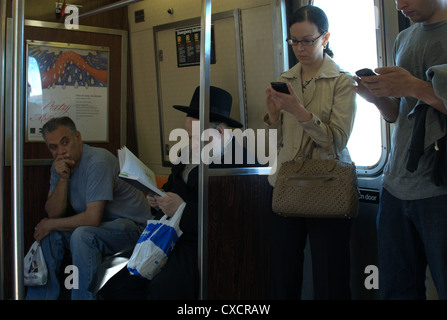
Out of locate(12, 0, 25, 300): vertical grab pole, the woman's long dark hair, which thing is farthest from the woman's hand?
locate(12, 0, 25, 300): vertical grab pole

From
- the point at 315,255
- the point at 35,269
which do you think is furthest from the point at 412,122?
the point at 35,269

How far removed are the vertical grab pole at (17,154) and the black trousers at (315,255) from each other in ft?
4.01

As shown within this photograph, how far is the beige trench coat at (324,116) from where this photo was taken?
2072 mm

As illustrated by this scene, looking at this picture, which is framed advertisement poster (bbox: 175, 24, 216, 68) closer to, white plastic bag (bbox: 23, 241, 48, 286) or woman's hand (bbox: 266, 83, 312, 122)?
woman's hand (bbox: 266, 83, 312, 122)

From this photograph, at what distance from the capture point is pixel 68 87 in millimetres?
3680

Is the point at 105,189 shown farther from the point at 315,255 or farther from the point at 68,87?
the point at 315,255

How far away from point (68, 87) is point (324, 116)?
2348 millimetres

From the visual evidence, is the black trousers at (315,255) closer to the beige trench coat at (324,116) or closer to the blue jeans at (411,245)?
the blue jeans at (411,245)

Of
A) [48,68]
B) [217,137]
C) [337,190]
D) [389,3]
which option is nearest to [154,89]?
[48,68]

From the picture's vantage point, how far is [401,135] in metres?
1.85

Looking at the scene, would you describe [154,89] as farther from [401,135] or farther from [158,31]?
[401,135]

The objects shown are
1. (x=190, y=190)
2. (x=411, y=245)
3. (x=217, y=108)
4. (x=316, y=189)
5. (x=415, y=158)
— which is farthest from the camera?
(x=217, y=108)

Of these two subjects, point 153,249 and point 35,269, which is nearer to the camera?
point 153,249
